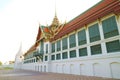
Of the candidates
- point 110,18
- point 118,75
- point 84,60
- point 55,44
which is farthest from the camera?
point 55,44

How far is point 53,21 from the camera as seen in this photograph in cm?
3341

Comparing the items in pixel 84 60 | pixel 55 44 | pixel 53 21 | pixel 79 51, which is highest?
pixel 53 21

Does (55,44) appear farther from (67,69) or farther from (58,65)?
(67,69)

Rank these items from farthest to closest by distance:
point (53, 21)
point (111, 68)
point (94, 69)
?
1. point (53, 21)
2. point (94, 69)
3. point (111, 68)

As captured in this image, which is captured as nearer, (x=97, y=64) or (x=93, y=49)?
(x=97, y=64)

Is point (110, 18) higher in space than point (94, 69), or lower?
higher

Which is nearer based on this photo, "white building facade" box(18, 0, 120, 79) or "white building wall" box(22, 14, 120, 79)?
"white building wall" box(22, 14, 120, 79)

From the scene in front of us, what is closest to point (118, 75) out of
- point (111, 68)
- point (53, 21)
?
point (111, 68)

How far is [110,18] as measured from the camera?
43.1 ft

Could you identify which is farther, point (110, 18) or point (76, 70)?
point (76, 70)

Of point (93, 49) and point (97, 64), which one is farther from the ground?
point (93, 49)

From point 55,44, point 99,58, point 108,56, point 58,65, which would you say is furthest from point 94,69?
point 55,44

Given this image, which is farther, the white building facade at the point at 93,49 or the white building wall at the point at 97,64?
the white building facade at the point at 93,49

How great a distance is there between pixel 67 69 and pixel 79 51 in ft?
14.5
